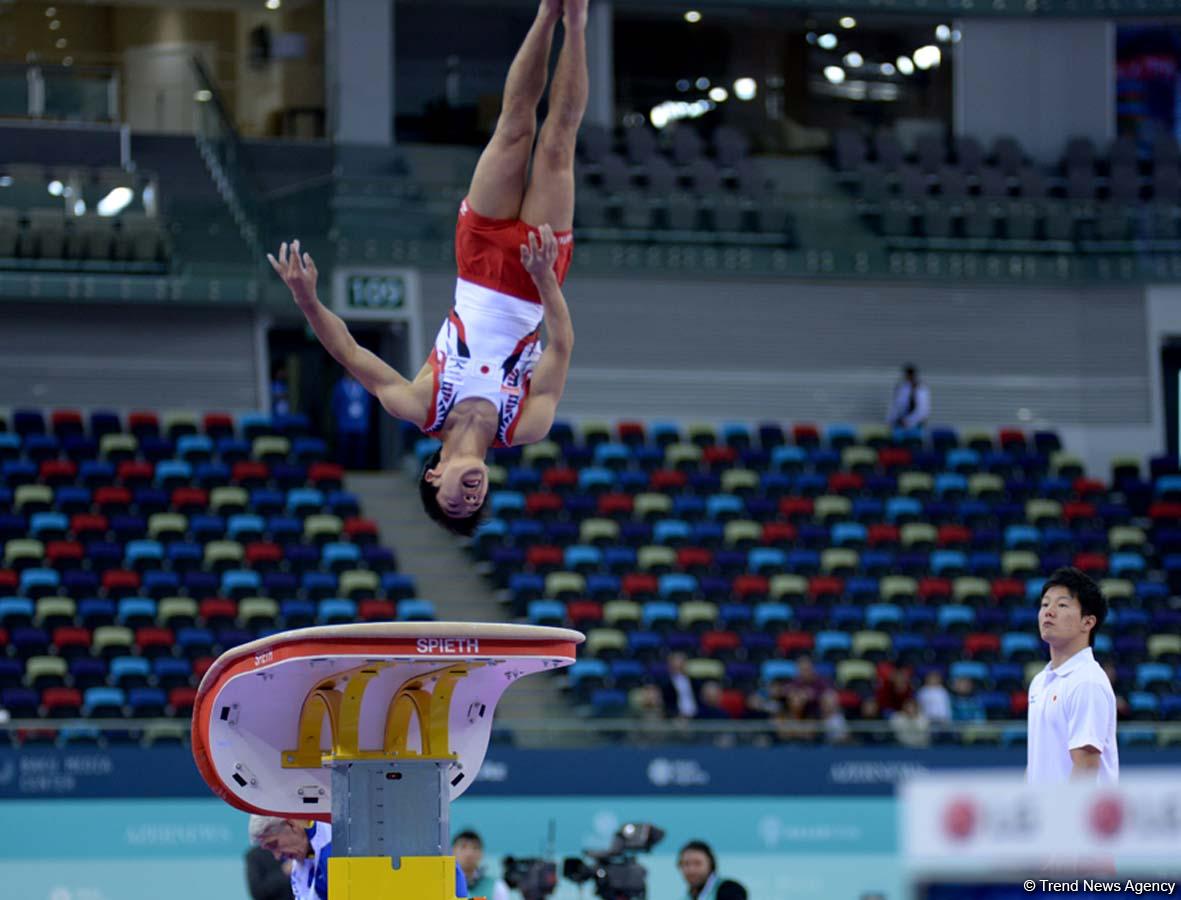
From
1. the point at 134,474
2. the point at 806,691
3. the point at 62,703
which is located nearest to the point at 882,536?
the point at 806,691

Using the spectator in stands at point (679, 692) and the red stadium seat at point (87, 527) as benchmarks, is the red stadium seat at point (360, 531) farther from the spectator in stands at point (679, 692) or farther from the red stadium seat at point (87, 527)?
the spectator in stands at point (679, 692)

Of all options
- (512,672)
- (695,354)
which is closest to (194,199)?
(695,354)

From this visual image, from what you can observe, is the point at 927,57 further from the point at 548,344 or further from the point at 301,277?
the point at 301,277

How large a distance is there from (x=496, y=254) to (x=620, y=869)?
301 cm

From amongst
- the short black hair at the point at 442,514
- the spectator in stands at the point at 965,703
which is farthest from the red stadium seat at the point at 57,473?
the short black hair at the point at 442,514

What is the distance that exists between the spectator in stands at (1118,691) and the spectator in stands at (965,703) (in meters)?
1.22

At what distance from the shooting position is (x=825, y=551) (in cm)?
1980

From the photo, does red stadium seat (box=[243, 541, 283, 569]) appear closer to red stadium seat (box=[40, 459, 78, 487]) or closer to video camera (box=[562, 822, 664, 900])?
red stadium seat (box=[40, 459, 78, 487])

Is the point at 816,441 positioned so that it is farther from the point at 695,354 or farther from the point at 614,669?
the point at 614,669

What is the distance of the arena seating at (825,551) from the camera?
58.4ft

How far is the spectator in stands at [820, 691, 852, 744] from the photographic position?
1432 centimetres

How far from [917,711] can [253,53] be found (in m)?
14.1

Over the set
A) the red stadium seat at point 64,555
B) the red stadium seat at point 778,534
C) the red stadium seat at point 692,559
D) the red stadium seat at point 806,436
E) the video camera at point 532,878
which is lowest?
the video camera at point 532,878

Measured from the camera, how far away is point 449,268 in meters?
23.0
